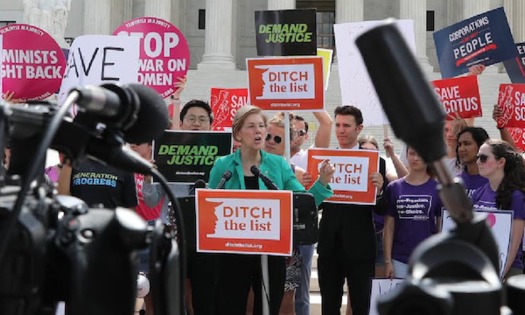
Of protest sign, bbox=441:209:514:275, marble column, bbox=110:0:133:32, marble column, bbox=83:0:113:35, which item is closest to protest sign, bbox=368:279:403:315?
protest sign, bbox=441:209:514:275

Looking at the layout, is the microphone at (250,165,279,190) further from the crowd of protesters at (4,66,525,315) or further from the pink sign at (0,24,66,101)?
the pink sign at (0,24,66,101)

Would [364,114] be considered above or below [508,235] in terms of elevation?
above

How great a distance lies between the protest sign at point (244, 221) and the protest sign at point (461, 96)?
17.6ft

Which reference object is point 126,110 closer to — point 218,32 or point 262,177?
point 262,177

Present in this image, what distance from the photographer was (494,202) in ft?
26.1

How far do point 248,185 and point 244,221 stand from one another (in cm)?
50

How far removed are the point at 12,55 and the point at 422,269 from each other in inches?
463

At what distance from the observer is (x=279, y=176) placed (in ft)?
24.2

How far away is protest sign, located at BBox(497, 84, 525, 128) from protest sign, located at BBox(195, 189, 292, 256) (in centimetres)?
638

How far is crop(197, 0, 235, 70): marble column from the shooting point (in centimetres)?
4466

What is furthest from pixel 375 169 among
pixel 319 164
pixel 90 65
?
pixel 90 65

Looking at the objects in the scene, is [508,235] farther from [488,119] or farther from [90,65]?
[488,119]

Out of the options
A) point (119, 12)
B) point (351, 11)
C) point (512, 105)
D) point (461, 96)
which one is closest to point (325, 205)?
point (461, 96)

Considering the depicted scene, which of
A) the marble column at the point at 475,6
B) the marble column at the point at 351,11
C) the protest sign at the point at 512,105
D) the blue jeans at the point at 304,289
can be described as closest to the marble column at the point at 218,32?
the marble column at the point at 351,11
